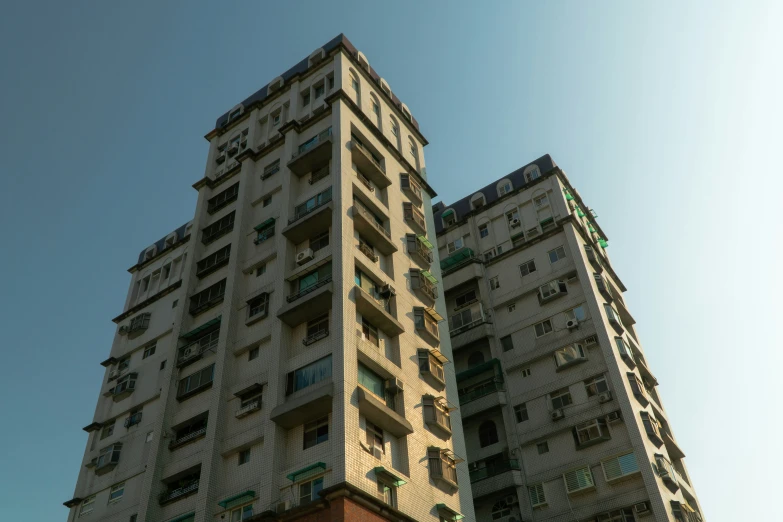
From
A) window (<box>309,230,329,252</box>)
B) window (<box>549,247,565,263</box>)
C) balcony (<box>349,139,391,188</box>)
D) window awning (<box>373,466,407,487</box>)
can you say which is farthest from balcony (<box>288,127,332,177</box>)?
window awning (<box>373,466,407,487</box>)

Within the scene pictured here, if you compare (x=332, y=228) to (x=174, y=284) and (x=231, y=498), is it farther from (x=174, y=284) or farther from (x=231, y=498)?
(x=174, y=284)

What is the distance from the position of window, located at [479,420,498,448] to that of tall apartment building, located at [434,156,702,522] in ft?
0.26

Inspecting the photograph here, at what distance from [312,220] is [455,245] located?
1929 cm

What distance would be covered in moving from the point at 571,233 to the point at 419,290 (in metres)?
13.2

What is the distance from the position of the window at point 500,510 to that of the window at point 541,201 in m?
19.7

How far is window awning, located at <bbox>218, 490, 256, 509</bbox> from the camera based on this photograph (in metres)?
27.8

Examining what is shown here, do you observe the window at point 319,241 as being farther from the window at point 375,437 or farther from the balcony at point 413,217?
the window at point 375,437

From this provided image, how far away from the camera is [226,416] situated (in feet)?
104

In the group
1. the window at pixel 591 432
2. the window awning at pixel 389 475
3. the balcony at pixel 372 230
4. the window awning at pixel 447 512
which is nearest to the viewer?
the window awning at pixel 389 475

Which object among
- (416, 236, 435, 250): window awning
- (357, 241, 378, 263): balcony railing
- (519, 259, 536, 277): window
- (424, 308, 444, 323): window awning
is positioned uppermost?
(519, 259, 536, 277): window

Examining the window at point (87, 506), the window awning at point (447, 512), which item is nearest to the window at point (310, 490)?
the window awning at point (447, 512)

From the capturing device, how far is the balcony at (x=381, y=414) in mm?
28133

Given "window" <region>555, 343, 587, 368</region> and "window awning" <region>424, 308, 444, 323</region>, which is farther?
"window" <region>555, 343, 587, 368</region>

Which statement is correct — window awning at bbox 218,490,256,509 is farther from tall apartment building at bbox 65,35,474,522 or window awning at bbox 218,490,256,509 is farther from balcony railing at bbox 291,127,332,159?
balcony railing at bbox 291,127,332,159
